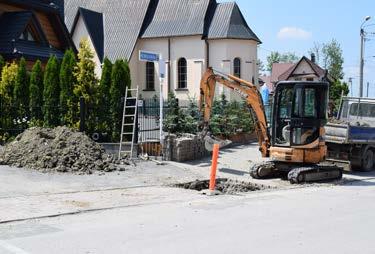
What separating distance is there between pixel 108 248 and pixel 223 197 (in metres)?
5.77

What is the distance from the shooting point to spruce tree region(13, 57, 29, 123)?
20469mm

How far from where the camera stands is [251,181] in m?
16.0

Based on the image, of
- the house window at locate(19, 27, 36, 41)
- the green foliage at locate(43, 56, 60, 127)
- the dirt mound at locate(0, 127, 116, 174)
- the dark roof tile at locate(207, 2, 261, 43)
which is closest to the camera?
the dirt mound at locate(0, 127, 116, 174)

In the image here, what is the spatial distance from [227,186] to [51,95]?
27.1ft

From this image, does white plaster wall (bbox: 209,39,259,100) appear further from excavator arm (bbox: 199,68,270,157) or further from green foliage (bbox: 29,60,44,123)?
excavator arm (bbox: 199,68,270,157)

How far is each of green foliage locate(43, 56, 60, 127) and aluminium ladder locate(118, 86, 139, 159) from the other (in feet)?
8.68

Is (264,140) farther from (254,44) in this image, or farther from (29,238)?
(254,44)

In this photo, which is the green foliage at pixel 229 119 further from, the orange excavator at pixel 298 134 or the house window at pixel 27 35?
the house window at pixel 27 35

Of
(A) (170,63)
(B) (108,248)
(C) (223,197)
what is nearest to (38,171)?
(C) (223,197)

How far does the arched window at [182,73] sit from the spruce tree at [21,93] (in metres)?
25.9

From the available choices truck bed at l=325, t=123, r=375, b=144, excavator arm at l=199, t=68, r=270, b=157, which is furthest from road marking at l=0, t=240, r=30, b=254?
truck bed at l=325, t=123, r=375, b=144

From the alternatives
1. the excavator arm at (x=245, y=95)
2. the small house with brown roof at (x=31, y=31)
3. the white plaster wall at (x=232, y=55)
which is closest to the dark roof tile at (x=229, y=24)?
the white plaster wall at (x=232, y=55)

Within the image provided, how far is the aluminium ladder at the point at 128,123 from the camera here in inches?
713

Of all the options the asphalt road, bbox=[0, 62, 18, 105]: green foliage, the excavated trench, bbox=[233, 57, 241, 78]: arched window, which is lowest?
the excavated trench
